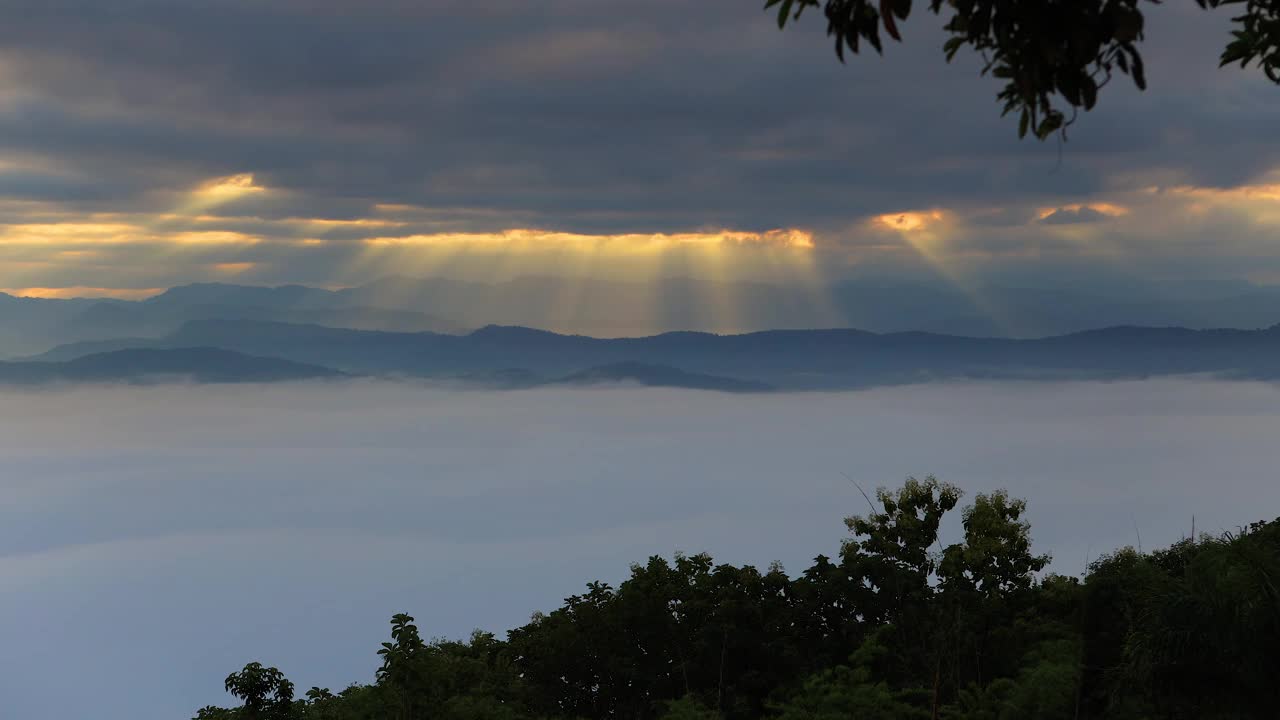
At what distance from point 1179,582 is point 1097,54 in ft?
61.3

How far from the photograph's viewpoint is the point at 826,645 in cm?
4275

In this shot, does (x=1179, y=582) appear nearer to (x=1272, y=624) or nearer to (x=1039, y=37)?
(x=1272, y=624)

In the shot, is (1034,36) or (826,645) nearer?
(1034,36)

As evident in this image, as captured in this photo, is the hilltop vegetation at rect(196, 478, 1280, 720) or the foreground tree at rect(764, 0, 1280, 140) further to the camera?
the hilltop vegetation at rect(196, 478, 1280, 720)

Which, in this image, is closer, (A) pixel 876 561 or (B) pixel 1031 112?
(B) pixel 1031 112

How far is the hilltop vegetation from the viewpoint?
1174 inches

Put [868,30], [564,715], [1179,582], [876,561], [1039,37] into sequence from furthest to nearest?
[876,561] < [564,715] < [1179,582] < [868,30] < [1039,37]

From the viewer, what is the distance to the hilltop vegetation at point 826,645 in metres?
29.8

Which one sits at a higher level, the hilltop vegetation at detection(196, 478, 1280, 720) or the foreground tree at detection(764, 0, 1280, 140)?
the foreground tree at detection(764, 0, 1280, 140)

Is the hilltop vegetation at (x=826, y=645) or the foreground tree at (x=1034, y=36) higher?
the foreground tree at (x=1034, y=36)

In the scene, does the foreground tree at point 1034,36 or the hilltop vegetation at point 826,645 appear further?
the hilltop vegetation at point 826,645

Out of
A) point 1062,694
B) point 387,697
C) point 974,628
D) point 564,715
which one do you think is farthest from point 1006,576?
point 387,697

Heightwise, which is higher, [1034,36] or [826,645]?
[1034,36]

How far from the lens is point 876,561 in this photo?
43.7 meters
